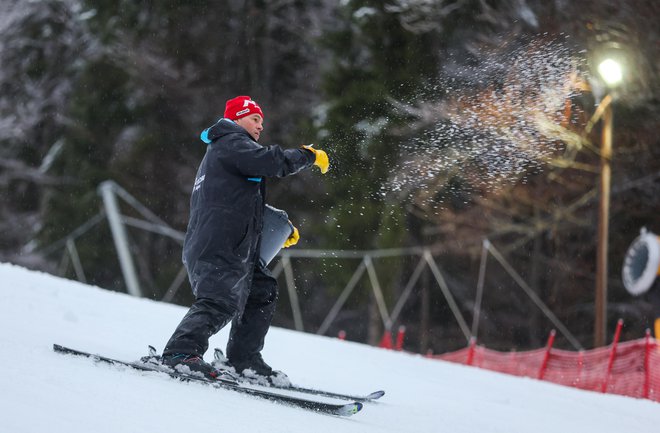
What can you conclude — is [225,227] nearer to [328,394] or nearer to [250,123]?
[250,123]

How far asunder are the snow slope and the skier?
34 centimetres

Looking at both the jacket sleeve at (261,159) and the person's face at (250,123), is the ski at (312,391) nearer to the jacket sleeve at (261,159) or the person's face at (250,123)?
the jacket sleeve at (261,159)

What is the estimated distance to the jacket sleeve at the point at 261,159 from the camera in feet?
12.8

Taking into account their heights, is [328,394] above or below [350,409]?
below

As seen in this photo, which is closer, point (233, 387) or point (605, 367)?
point (233, 387)

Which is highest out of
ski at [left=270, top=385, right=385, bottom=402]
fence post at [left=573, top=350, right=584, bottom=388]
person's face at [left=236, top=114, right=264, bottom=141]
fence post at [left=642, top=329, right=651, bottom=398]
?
person's face at [left=236, top=114, right=264, bottom=141]

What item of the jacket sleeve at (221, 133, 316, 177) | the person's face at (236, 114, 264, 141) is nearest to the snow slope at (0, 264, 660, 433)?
the jacket sleeve at (221, 133, 316, 177)

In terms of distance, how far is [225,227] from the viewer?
12.9 feet

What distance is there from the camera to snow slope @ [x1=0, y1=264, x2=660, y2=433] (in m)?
2.63

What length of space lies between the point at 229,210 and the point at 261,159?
26 centimetres

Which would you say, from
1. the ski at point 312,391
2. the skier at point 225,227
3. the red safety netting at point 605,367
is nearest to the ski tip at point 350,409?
the skier at point 225,227

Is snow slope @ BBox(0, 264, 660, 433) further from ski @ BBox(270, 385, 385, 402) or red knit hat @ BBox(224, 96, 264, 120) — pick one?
red knit hat @ BBox(224, 96, 264, 120)

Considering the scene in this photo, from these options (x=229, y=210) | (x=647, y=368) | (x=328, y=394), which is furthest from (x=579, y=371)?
(x=229, y=210)

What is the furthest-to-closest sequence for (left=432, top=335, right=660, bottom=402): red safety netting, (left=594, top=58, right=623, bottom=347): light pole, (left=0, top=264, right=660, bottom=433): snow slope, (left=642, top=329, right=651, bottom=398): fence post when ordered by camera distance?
(left=594, top=58, right=623, bottom=347): light pole
(left=432, top=335, right=660, bottom=402): red safety netting
(left=642, top=329, right=651, bottom=398): fence post
(left=0, top=264, right=660, bottom=433): snow slope
